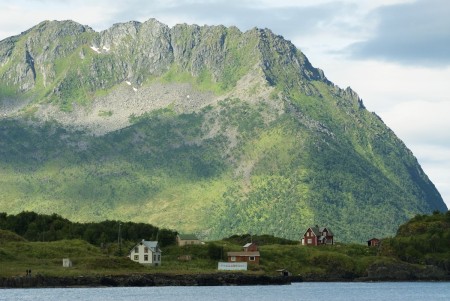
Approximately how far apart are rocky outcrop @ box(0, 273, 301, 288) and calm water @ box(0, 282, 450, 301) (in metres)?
1.25

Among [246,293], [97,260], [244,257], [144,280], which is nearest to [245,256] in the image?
[244,257]

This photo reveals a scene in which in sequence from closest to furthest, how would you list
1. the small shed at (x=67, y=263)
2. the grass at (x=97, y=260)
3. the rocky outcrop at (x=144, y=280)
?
the rocky outcrop at (x=144, y=280)
the grass at (x=97, y=260)
the small shed at (x=67, y=263)

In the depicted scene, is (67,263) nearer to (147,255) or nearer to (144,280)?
(144,280)

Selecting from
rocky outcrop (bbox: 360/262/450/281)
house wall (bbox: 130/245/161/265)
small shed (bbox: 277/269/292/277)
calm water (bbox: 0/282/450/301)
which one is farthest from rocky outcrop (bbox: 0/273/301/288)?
rocky outcrop (bbox: 360/262/450/281)

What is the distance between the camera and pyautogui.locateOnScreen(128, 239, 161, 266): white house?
180250mm

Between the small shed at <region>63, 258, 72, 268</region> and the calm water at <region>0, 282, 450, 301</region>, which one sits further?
the small shed at <region>63, 258, 72, 268</region>

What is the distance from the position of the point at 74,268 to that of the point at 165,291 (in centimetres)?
1449

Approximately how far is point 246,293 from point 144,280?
16.2 metres

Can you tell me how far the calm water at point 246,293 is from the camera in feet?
488

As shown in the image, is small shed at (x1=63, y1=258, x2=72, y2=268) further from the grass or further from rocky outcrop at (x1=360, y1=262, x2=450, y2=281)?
rocky outcrop at (x1=360, y1=262, x2=450, y2=281)

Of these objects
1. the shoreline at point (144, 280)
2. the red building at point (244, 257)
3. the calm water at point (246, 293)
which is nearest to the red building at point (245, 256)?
the red building at point (244, 257)

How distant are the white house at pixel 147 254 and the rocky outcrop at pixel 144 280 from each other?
12.5 m

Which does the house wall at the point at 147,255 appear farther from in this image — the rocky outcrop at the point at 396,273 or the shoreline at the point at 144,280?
the rocky outcrop at the point at 396,273

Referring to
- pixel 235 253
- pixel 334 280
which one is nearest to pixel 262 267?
pixel 235 253
